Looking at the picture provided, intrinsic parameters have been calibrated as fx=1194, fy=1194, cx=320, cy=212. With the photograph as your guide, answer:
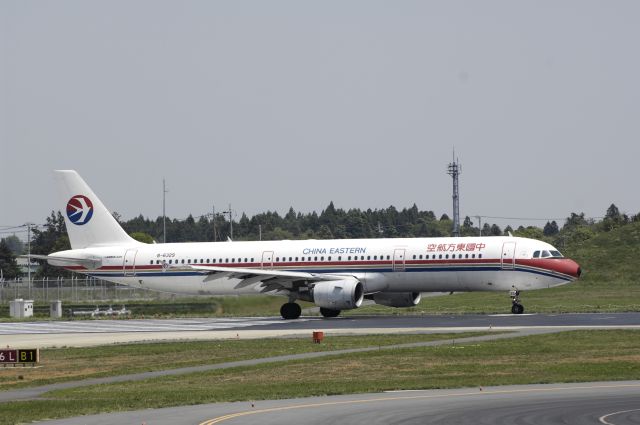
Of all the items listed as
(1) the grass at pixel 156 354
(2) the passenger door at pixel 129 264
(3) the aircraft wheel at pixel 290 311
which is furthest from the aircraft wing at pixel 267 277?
(1) the grass at pixel 156 354

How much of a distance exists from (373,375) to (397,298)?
109 ft

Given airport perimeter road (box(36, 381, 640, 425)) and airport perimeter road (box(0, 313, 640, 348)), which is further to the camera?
airport perimeter road (box(0, 313, 640, 348))

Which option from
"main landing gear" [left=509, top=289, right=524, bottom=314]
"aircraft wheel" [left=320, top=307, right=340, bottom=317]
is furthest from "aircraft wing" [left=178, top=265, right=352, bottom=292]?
"main landing gear" [left=509, top=289, right=524, bottom=314]

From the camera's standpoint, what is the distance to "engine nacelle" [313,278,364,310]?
6419 centimetres

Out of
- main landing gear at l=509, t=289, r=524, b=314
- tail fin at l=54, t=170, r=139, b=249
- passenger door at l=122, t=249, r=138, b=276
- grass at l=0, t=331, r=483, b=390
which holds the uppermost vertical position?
tail fin at l=54, t=170, r=139, b=249

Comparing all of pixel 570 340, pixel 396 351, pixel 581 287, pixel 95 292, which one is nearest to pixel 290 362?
pixel 396 351

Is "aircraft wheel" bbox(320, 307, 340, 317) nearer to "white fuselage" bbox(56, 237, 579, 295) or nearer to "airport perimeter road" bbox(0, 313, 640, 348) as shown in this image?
"airport perimeter road" bbox(0, 313, 640, 348)

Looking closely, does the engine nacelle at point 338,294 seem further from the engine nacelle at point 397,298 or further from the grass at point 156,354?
the grass at point 156,354

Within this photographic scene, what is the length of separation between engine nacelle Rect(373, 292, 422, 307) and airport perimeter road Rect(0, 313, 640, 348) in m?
2.13

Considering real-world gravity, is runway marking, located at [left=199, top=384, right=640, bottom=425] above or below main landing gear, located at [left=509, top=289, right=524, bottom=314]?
below

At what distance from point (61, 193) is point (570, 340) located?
1576 inches

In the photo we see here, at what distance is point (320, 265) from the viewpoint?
6781cm

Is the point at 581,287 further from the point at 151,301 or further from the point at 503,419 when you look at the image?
the point at 503,419

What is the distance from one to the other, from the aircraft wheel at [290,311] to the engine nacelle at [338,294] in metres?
2.58
